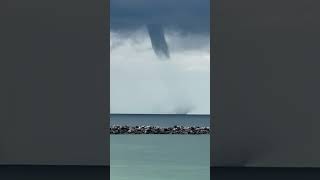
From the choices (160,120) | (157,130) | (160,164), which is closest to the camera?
(160,164)

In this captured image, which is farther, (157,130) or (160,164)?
(157,130)

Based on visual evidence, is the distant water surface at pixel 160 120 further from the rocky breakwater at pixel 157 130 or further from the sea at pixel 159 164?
the sea at pixel 159 164

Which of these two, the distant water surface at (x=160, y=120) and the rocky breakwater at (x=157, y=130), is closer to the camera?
the rocky breakwater at (x=157, y=130)

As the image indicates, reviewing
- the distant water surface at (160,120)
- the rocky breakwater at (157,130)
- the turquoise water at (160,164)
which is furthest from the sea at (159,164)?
the distant water surface at (160,120)

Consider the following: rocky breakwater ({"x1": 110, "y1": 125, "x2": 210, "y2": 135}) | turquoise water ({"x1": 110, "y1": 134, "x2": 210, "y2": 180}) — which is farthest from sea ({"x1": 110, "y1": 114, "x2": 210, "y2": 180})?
rocky breakwater ({"x1": 110, "y1": 125, "x2": 210, "y2": 135})

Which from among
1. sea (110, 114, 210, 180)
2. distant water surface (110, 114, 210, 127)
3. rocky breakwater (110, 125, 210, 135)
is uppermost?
distant water surface (110, 114, 210, 127)

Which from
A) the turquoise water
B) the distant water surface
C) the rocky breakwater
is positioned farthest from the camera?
the distant water surface

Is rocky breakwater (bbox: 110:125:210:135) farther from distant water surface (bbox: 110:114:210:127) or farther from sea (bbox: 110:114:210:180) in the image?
sea (bbox: 110:114:210:180)

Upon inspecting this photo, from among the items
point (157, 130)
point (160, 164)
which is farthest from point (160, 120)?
point (160, 164)

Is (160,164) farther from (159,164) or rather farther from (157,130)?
(157,130)

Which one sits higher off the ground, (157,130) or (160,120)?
(160,120)
